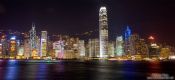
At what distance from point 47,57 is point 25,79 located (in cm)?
14032

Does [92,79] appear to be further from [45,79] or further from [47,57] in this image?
[47,57]

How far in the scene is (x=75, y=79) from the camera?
5091 centimetres

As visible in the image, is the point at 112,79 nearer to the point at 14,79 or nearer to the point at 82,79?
the point at 82,79

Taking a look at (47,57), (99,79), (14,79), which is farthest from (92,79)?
(47,57)

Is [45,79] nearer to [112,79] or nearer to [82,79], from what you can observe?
[82,79]

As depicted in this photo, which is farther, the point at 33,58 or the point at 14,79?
the point at 33,58

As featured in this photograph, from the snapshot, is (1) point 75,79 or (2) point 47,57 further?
(2) point 47,57

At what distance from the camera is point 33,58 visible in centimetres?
19288

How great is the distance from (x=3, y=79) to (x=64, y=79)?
930 centimetres

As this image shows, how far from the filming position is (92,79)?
Answer: 50625 millimetres

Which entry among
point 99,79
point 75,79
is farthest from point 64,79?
point 99,79

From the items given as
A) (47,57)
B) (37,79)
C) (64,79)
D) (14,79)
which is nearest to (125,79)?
(64,79)

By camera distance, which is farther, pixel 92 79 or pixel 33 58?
pixel 33 58

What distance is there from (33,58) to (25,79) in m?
143
